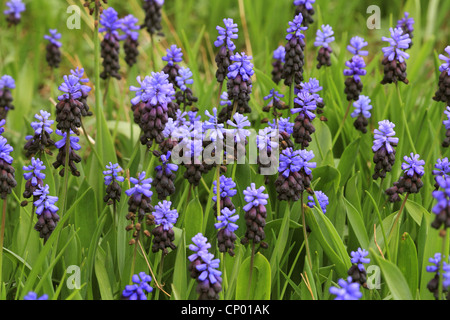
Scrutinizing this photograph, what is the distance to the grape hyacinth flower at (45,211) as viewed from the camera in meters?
3.33

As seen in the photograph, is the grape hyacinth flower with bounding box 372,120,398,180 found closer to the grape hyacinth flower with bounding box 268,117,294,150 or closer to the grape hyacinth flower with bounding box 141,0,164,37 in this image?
the grape hyacinth flower with bounding box 268,117,294,150

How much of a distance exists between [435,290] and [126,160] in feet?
8.41

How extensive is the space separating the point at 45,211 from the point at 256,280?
1.20 meters

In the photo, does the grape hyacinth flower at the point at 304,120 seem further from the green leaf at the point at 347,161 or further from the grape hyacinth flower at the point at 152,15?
the grape hyacinth flower at the point at 152,15

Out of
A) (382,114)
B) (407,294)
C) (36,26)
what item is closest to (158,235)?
(407,294)

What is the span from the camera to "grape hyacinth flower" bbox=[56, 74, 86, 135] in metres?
3.49

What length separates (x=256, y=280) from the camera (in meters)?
3.36

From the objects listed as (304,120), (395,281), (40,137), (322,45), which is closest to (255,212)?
(395,281)

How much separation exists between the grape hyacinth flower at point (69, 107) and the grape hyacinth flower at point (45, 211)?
38 cm

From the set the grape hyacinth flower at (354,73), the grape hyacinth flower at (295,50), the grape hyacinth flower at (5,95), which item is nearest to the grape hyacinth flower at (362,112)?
the grape hyacinth flower at (354,73)

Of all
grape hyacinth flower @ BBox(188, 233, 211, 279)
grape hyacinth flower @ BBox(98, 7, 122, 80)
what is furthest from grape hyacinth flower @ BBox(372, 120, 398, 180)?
grape hyacinth flower @ BBox(98, 7, 122, 80)

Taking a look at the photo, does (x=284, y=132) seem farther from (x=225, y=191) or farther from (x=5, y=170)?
(x=5, y=170)

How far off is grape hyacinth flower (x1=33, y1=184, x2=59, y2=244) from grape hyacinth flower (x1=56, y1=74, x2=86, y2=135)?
38cm
